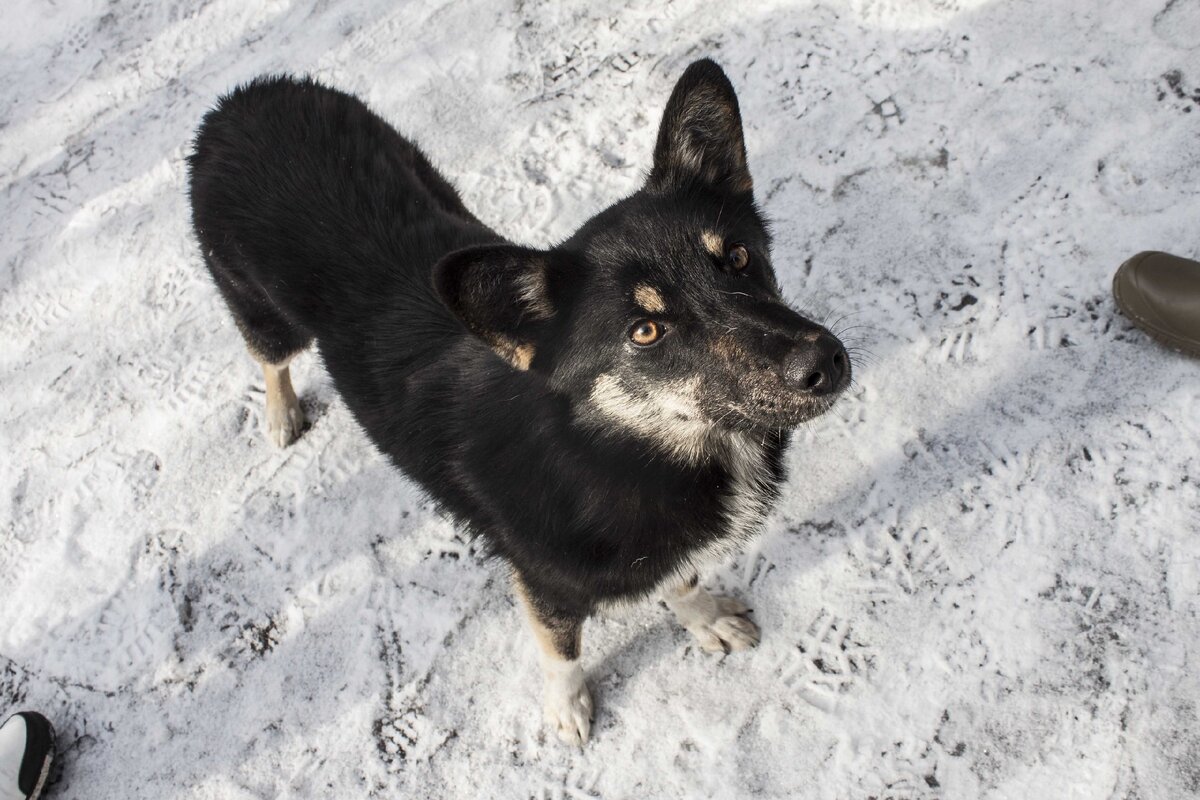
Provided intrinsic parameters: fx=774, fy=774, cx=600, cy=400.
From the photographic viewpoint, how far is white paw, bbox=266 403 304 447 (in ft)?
12.0

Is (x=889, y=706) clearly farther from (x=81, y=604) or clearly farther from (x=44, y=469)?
(x=44, y=469)

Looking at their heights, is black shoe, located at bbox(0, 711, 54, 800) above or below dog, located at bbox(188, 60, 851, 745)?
below

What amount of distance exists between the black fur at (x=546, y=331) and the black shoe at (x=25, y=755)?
1867mm

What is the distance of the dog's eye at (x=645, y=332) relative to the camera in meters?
2.09

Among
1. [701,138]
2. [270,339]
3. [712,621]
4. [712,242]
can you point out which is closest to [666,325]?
[712,242]

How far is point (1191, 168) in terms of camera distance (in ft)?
11.3

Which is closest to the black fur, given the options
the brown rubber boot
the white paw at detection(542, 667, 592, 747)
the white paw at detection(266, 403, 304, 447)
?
the white paw at detection(542, 667, 592, 747)

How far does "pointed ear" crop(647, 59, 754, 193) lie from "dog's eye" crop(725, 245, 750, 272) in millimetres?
246

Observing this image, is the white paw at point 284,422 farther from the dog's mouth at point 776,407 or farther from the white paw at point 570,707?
the dog's mouth at point 776,407

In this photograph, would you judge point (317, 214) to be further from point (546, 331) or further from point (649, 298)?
point (649, 298)

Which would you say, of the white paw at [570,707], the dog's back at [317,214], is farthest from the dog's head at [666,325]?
the white paw at [570,707]

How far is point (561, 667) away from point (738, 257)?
1588mm

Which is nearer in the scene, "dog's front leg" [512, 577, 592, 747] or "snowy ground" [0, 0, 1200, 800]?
"dog's front leg" [512, 577, 592, 747]

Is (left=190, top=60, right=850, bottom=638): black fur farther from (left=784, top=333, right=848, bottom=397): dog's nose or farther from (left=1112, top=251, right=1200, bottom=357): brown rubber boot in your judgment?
(left=1112, top=251, right=1200, bottom=357): brown rubber boot
